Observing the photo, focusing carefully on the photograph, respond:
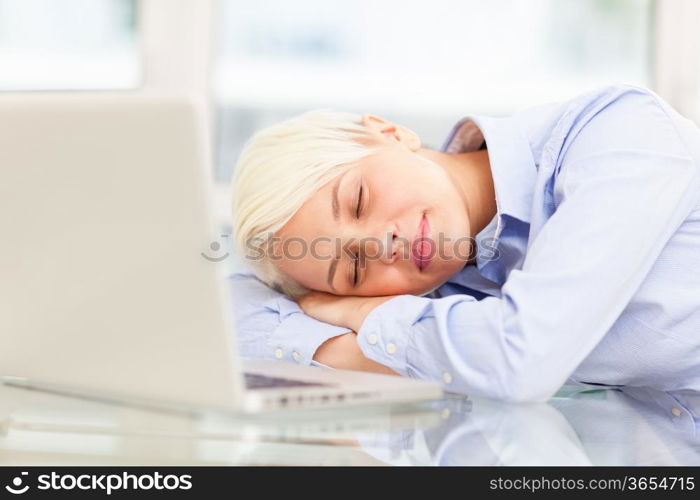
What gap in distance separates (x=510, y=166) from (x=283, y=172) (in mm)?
343

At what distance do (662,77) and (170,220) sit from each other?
2343mm

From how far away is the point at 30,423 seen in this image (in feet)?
2.52

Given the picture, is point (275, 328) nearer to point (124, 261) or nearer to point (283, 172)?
point (283, 172)

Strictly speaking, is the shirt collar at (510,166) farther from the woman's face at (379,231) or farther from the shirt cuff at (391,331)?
the shirt cuff at (391,331)

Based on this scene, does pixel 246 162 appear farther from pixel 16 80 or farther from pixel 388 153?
pixel 16 80

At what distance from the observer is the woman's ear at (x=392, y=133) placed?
137cm

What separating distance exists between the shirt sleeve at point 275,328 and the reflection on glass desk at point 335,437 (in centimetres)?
34

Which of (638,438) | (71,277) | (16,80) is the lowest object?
(16,80)

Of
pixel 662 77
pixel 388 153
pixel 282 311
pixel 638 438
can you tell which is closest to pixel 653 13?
pixel 662 77

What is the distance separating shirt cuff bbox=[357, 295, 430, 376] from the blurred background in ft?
5.54

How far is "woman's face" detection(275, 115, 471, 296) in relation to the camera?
1.20m

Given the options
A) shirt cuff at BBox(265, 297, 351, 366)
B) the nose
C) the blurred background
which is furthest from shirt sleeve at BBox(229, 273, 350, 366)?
the blurred background

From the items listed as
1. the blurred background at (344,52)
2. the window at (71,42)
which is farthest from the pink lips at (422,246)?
the window at (71,42)

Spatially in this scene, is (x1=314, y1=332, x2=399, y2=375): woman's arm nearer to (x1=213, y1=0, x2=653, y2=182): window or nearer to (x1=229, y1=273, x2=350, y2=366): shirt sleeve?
(x1=229, y1=273, x2=350, y2=366): shirt sleeve
